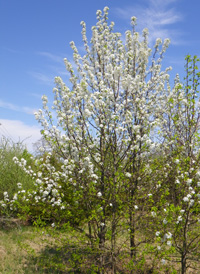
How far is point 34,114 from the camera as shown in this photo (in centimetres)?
543

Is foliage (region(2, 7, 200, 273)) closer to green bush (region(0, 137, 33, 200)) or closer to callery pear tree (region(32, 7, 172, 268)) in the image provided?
callery pear tree (region(32, 7, 172, 268))

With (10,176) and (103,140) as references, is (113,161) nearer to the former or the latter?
(103,140)

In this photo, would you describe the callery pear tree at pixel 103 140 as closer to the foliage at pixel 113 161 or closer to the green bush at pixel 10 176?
the foliage at pixel 113 161

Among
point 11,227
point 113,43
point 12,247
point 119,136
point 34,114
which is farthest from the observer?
point 11,227

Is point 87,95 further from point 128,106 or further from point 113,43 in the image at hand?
point 113,43

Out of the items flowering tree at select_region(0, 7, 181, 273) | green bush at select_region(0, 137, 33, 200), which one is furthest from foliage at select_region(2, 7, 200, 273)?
green bush at select_region(0, 137, 33, 200)

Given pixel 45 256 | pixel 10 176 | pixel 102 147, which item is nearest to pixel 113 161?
pixel 102 147

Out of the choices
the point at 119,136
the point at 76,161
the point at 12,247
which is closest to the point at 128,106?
the point at 119,136

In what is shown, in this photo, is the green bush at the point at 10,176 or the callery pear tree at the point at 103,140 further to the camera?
the green bush at the point at 10,176

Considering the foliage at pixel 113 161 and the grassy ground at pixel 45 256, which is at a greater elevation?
the foliage at pixel 113 161

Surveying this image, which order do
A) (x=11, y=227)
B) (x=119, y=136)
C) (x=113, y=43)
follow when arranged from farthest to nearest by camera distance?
(x=11, y=227), (x=113, y=43), (x=119, y=136)

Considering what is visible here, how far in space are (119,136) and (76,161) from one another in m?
1.06

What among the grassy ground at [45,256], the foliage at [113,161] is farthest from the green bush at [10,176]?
the foliage at [113,161]

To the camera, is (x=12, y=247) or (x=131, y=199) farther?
(x=12, y=247)
